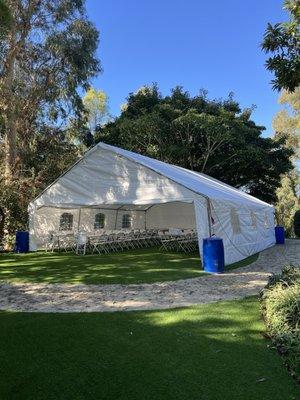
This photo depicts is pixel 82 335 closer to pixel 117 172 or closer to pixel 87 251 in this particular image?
pixel 117 172

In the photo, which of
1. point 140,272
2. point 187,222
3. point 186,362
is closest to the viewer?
point 186,362

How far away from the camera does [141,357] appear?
500cm

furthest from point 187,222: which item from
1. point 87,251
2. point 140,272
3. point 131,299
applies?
point 131,299

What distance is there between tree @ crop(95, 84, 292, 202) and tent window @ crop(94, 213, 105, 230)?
19.9 ft

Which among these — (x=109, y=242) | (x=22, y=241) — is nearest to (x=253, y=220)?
(x=109, y=242)

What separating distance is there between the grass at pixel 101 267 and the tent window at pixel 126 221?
22.9ft

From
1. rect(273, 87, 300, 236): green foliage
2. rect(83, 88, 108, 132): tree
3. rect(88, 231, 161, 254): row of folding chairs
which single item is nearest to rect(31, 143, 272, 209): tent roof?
rect(88, 231, 161, 254): row of folding chairs

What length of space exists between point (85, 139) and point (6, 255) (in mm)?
12952

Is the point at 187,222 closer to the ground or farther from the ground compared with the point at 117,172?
closer to the ground

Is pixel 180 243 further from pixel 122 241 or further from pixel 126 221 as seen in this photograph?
pixel 126 221

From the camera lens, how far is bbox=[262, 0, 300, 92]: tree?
5801 millimetres

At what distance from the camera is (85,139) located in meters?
27.4

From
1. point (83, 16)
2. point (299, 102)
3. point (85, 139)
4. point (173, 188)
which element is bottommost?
point (173, 188)

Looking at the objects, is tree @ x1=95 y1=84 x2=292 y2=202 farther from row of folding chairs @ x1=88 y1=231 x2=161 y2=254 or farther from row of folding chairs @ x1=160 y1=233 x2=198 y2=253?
row of folding chairs @ x1=160 y1=233 x2=198 y2=253
